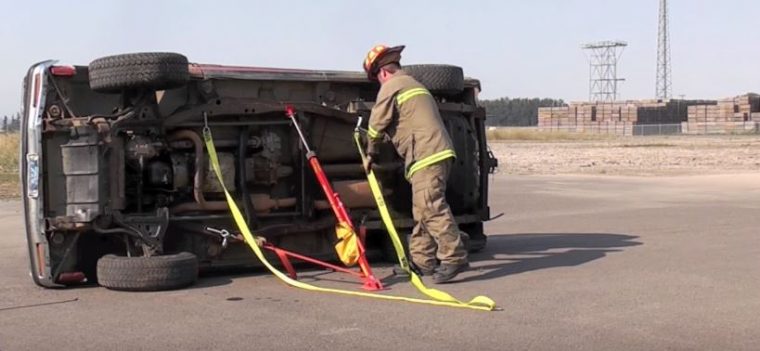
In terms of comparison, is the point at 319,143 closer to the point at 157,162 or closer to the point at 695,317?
the point at 157,162

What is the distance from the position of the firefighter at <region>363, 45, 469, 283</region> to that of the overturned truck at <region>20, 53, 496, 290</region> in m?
0.71

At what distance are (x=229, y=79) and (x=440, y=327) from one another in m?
3.23

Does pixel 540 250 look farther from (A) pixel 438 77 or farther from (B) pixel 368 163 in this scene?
(B) pixel 368 163

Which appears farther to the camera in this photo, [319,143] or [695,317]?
[319,143]

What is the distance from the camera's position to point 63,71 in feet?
23.4

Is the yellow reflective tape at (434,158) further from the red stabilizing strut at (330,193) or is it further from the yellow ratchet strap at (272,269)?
the yellow ratchet strap at (272,269)

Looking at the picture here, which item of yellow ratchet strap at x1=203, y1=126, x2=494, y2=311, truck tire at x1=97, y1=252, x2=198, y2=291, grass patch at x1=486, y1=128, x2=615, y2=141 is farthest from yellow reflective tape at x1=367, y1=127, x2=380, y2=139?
grass patch at x1=486, y1=128, x2=615, y2=141

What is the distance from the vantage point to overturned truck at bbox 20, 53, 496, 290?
6.96 meters

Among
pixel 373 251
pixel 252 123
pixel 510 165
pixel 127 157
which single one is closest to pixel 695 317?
pixel 373 251

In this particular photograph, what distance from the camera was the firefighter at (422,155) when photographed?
719cm

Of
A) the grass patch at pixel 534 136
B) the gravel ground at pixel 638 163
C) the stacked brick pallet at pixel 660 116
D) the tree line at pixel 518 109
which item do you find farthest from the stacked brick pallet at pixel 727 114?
the tree line at pixel 518 109

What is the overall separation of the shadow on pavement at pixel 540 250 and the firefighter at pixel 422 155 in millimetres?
337

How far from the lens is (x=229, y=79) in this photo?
7707mm

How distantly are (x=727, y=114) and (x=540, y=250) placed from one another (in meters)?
78.7
